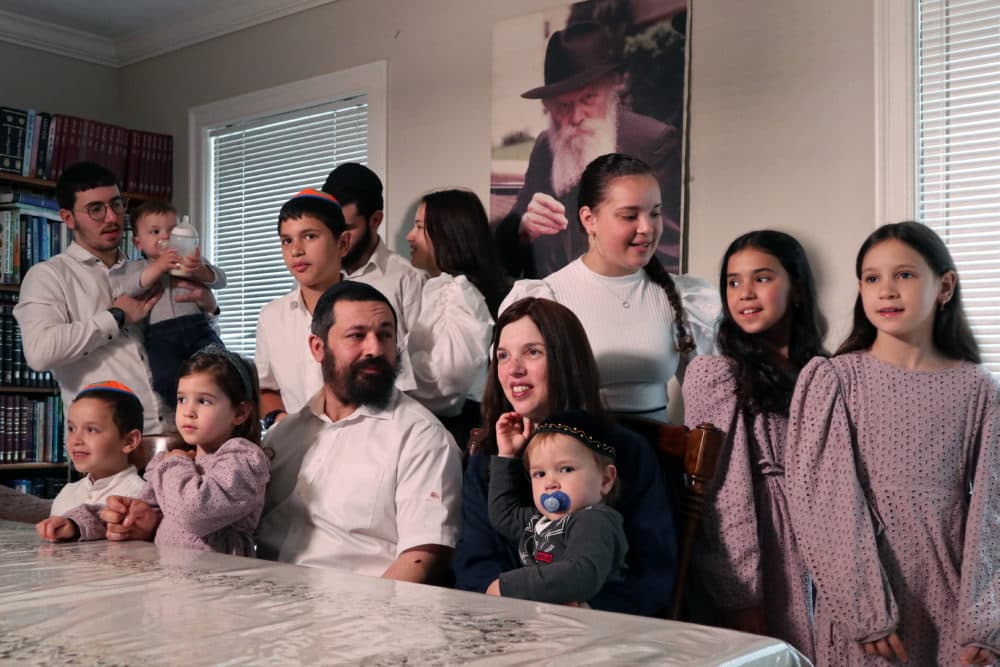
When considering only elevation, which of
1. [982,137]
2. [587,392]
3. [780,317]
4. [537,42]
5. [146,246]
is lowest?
[587,392]

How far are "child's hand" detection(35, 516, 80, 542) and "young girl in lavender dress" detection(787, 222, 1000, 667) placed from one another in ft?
4.42

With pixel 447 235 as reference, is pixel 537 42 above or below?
above

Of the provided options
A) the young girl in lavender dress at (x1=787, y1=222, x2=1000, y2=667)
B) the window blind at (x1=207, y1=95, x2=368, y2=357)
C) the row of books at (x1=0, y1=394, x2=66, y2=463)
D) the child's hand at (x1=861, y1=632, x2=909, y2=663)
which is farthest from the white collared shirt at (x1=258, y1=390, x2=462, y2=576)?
the row of books at (x1=0, y1=394, x2=66, y2=463)

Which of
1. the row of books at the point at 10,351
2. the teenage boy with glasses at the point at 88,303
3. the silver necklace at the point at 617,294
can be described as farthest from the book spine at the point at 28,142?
the silver necklace at the point at 617,294

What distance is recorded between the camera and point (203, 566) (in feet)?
5.05

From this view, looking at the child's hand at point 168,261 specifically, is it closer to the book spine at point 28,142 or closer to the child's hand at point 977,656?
the book spine at point 28,142

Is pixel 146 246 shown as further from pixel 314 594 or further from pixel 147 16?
pixel 314 594

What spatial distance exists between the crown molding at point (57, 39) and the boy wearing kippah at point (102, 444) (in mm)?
3234

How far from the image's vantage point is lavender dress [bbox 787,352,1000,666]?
6.07 ft

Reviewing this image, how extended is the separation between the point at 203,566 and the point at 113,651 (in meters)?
0.55

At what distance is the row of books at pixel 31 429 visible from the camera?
447 centimetres

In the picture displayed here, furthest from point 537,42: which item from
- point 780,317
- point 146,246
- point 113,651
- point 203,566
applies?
point 113,651

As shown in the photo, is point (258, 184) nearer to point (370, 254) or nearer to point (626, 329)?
point (370, 254)

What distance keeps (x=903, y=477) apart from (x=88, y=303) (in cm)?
268
